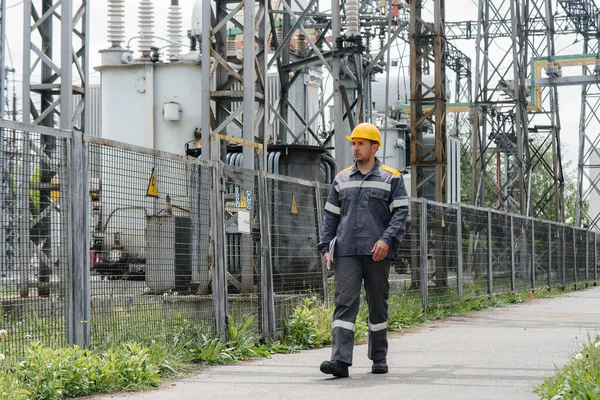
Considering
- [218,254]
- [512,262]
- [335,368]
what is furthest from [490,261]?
[335,368]

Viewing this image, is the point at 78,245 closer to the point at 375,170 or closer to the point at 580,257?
the point at 375,170

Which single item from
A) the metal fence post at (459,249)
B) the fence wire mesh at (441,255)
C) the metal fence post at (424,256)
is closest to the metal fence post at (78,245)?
the metal fence post at (424,256)

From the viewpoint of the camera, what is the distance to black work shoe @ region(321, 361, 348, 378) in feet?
28.7

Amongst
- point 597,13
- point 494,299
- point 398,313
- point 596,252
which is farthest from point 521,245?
point 597,13

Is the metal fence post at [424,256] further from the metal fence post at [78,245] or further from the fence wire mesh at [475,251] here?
the metal fence post at [78,245]

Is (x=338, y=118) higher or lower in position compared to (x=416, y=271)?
higher

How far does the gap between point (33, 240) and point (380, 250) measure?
2658 millimetres

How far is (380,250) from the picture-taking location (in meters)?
8.97

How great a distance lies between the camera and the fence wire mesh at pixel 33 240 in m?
7.53

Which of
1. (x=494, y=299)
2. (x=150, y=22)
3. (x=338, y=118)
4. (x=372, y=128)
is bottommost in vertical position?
(x=494, y=299)

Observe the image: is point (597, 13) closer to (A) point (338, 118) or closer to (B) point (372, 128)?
(A) point (338, 118)

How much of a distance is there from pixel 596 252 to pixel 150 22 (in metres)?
21.0

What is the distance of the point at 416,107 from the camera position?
2222 centimetres

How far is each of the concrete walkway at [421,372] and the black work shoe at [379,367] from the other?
67mm
